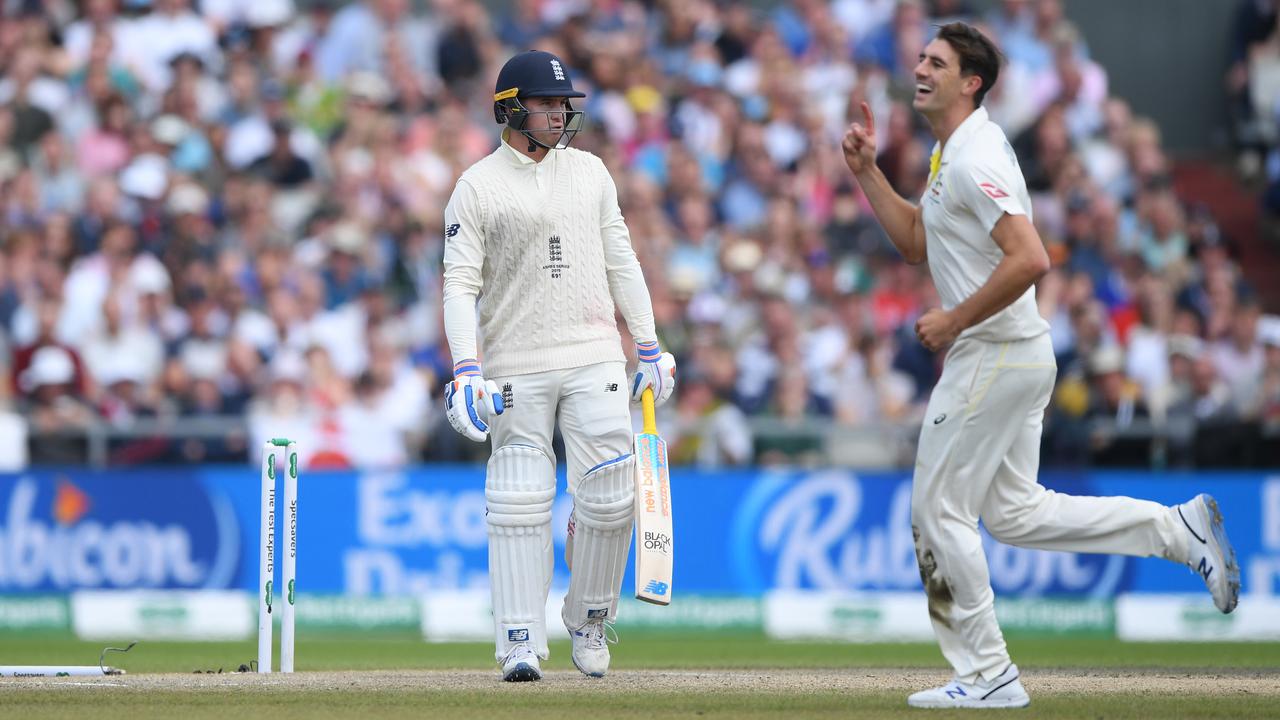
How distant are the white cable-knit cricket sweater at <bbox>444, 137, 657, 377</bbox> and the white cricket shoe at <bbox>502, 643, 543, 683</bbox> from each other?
108cm

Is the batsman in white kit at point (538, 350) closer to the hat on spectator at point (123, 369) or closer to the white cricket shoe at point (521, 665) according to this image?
the white cricket shoe at point (521, 665)

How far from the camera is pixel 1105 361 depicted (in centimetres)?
1388

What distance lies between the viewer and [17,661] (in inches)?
394

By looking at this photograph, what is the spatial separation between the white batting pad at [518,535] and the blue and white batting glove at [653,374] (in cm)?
50

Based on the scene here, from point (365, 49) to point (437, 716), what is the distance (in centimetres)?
1136

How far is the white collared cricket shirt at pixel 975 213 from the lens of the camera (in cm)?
669

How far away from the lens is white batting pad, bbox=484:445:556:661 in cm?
755

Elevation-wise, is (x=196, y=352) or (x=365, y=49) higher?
(x=365, y=49)

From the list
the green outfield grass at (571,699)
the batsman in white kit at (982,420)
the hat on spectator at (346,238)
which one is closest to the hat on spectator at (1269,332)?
the green outfield grass at (571,699)

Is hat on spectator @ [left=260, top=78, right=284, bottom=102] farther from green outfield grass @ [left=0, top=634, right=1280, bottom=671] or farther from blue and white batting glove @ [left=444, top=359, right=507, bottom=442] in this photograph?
blue and white batting glove @ [left=444, top=359, right=507, bottom=442]

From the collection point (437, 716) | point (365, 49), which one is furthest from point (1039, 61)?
point (437, 716)

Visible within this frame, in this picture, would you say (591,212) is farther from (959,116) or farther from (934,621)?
(934,621)

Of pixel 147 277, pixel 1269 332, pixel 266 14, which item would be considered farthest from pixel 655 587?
pixel 266 14

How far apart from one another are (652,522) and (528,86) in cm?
177
